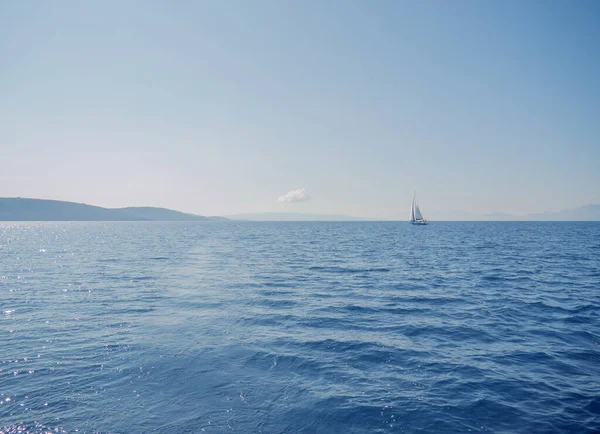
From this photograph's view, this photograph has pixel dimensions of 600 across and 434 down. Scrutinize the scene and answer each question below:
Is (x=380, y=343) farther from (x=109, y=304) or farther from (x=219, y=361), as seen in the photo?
(x=109, y=304)

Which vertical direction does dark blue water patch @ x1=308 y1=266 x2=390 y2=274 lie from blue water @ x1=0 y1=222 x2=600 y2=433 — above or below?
above

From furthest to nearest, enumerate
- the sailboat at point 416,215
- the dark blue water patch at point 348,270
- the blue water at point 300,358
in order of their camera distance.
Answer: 1. the sailboat at point 416,215
2. the dark blue water patch at point 348,270
3. the blue water at point 300,358

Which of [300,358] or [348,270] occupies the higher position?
[348,270]

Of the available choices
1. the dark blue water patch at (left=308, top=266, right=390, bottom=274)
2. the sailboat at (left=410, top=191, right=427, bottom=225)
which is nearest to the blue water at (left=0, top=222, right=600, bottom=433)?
the dark blue water patch at (left=308, top=266, right=390, bottom=274)

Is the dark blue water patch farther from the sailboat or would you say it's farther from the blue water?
the sailboat

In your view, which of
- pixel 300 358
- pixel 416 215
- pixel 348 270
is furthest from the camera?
pixel 416 215

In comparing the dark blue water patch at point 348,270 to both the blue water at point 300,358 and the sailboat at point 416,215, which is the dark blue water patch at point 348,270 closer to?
the blue water at point 300,358

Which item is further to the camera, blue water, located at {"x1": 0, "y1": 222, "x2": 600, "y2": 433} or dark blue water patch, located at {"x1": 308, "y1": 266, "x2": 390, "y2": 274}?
dark blue water patch, located at {"x1": 308, "y1": 266, "x2": 390, "y2": 274}

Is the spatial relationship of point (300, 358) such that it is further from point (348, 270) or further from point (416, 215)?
point (416, 215)

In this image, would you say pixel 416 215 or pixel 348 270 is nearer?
pixel 348 270

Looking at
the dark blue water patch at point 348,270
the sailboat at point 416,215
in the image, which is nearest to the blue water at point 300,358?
the dark blue water patch at point 348,270

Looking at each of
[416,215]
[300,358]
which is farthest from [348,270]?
[416,215]

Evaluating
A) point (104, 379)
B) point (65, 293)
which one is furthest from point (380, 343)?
point (65, 293)

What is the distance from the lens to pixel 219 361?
13750mm
